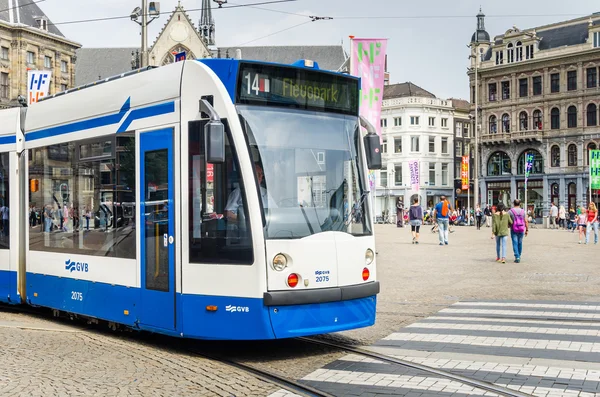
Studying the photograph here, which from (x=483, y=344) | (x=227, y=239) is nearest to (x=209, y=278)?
(x=227, y=239)

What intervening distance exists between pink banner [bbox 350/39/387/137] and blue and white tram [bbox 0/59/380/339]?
9.84 metres

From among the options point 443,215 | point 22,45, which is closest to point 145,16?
point 443,215

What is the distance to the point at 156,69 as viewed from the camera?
8.65 meters

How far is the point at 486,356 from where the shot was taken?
312 inches

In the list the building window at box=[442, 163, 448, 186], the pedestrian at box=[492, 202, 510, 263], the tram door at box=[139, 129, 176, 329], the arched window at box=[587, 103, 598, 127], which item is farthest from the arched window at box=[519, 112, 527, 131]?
the tram door at box=[139, 129, 176, 329]

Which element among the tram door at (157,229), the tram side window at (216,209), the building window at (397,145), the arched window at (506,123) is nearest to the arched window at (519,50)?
the arched window at (506,123)

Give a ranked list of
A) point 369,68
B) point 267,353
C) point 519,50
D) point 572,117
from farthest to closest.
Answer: point 519,50, point 572,117, point 369,68, point 267,353

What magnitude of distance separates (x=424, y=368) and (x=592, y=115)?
6883cm

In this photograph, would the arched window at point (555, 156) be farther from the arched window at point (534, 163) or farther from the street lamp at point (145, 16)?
the street lamp at point (145, 16)

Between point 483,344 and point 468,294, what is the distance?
5.29 m

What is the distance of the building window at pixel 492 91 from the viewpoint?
77.9 metres

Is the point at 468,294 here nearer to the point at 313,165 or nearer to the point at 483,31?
the point at 313,165

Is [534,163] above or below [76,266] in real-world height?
above

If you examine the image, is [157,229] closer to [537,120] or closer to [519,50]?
[537,120]
